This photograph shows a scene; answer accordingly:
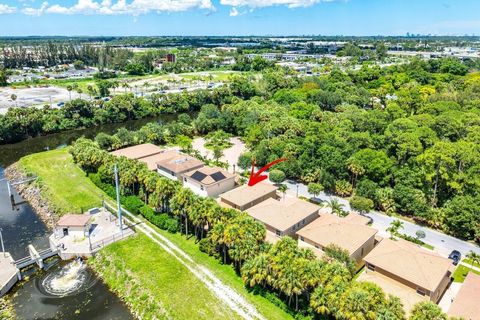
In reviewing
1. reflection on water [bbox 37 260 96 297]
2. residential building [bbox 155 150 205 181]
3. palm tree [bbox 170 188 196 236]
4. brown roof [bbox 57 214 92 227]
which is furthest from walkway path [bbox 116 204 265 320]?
residential building [bbox 155 150 205 181]

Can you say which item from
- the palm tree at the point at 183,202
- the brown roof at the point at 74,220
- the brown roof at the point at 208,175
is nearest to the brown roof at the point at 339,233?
the palm tree at the point at 183,202

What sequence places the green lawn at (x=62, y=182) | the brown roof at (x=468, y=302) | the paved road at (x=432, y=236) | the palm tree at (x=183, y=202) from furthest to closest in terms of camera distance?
the green lawn at (x=62, y=182)
the paved road at (x=432, y=236)
the palm tree at (x=183, y=202)
the brown roof at (x=468, y=302)

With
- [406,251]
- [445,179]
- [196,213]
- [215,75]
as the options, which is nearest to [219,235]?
[196,213]

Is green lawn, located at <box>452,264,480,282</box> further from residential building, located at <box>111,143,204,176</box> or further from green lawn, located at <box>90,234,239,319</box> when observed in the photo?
residential building, located at <box>111,143,204,176</box>

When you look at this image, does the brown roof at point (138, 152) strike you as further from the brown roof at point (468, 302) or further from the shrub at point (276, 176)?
the brown roof at point (468, 302)

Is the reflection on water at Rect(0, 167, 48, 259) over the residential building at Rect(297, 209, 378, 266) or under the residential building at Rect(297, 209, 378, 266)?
under

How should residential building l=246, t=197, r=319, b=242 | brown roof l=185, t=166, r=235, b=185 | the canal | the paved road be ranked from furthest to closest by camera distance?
1. brown roof l=185, t=166, r=235, b=185
2. the paved road
3. residential building l=246, t=197, r=319, b=242
4. the canal

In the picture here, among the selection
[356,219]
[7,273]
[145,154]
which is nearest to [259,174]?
[145,154]
